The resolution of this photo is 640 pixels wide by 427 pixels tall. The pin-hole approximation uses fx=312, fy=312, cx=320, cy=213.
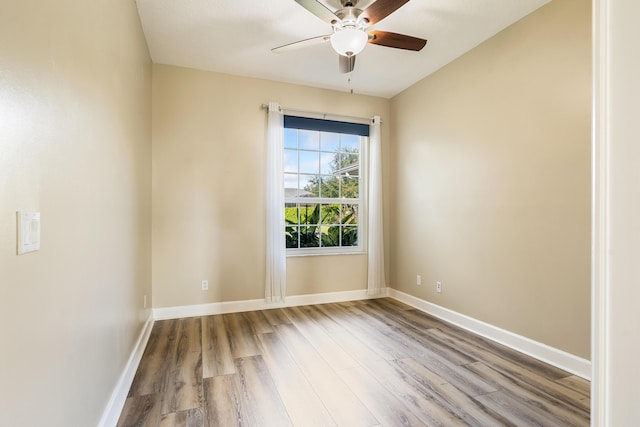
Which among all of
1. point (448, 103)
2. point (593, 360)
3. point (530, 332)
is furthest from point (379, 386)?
point (448, 103)

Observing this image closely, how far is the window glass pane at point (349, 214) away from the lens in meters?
4.27

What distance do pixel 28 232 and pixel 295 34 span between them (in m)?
2.66

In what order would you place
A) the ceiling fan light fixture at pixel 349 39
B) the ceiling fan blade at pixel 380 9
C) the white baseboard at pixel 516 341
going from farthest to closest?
1. the white baseboard at pixel 516 341
2. the ceiling fan light fixture at pixel 349 39
3. the ceiling fan blade at pixel 380 9

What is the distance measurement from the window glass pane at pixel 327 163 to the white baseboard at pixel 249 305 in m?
1.61

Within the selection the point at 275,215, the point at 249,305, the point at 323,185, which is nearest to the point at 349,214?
the point at 323,185

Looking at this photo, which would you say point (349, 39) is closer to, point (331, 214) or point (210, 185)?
point (210, 185)

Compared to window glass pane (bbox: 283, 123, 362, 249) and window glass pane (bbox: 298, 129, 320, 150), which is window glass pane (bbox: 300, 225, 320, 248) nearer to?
window glass pane (bbox: 283, 123, 362, 249)

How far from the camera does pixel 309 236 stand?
4.10 metres

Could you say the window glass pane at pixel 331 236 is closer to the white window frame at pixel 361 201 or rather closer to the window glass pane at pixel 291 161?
the white window frame at pixel 361 201

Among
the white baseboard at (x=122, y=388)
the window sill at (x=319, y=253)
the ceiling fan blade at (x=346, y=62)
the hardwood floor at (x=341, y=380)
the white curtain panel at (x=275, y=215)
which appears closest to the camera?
the white baseboard at (x=122, y=388)

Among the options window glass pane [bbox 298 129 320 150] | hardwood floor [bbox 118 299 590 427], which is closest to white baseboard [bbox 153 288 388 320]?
hardwood floor [bbox 118 299 590 427]

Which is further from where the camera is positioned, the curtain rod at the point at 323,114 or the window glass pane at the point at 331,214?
the window glass pane at the point at 331,214

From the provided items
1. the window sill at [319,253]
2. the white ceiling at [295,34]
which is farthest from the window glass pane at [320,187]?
the white ceiling at [295,34]

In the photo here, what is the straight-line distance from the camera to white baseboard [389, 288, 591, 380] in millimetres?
2203
